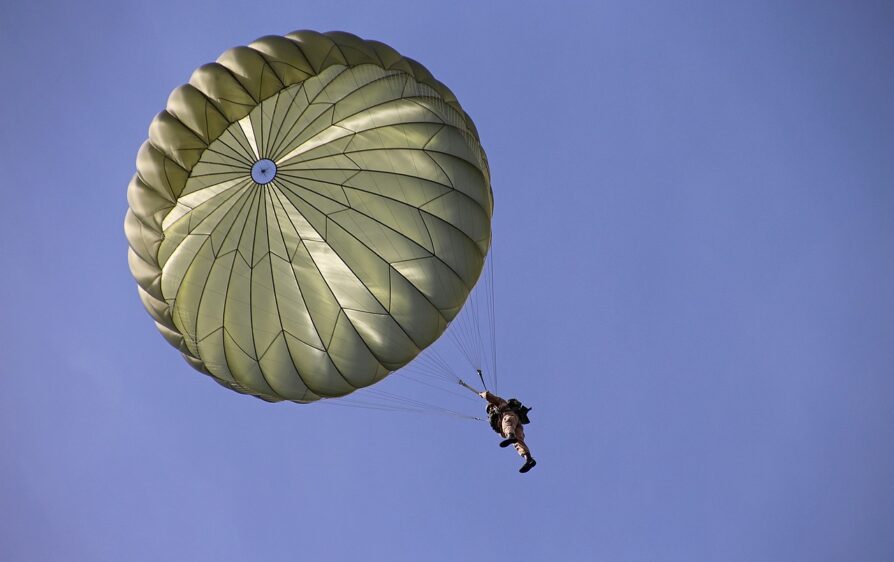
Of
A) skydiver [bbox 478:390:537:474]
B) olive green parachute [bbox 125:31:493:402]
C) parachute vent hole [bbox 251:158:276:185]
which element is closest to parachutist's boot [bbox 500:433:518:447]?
skydiver [bbox 478:390:537:474]

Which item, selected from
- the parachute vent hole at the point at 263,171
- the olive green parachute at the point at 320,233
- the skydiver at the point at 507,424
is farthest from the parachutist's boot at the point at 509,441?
the parachute vent hole at the point at 263,171

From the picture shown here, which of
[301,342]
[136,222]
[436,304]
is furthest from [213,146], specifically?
[436,304]

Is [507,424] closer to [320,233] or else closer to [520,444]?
[520,444]

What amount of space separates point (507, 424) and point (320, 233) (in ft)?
16.7

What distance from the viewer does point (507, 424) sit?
15.1 metres

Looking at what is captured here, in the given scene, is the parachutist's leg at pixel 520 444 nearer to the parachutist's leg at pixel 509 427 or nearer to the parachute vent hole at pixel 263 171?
the parachutist's leg at pixel 509 427

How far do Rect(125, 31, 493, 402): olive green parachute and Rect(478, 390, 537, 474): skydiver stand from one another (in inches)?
69.2

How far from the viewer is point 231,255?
15.2 meters

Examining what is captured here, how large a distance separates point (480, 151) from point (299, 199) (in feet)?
12.7

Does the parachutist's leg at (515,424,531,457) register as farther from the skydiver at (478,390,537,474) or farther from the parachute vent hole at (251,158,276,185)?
the parachute vent hole at (251,158,276,185)

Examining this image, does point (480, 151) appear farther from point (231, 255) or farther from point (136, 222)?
point (136, 222)

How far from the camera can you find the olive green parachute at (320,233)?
14953 millimetres

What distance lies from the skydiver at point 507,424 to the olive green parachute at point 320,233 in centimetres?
176

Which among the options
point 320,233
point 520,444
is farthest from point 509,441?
point 320,233
